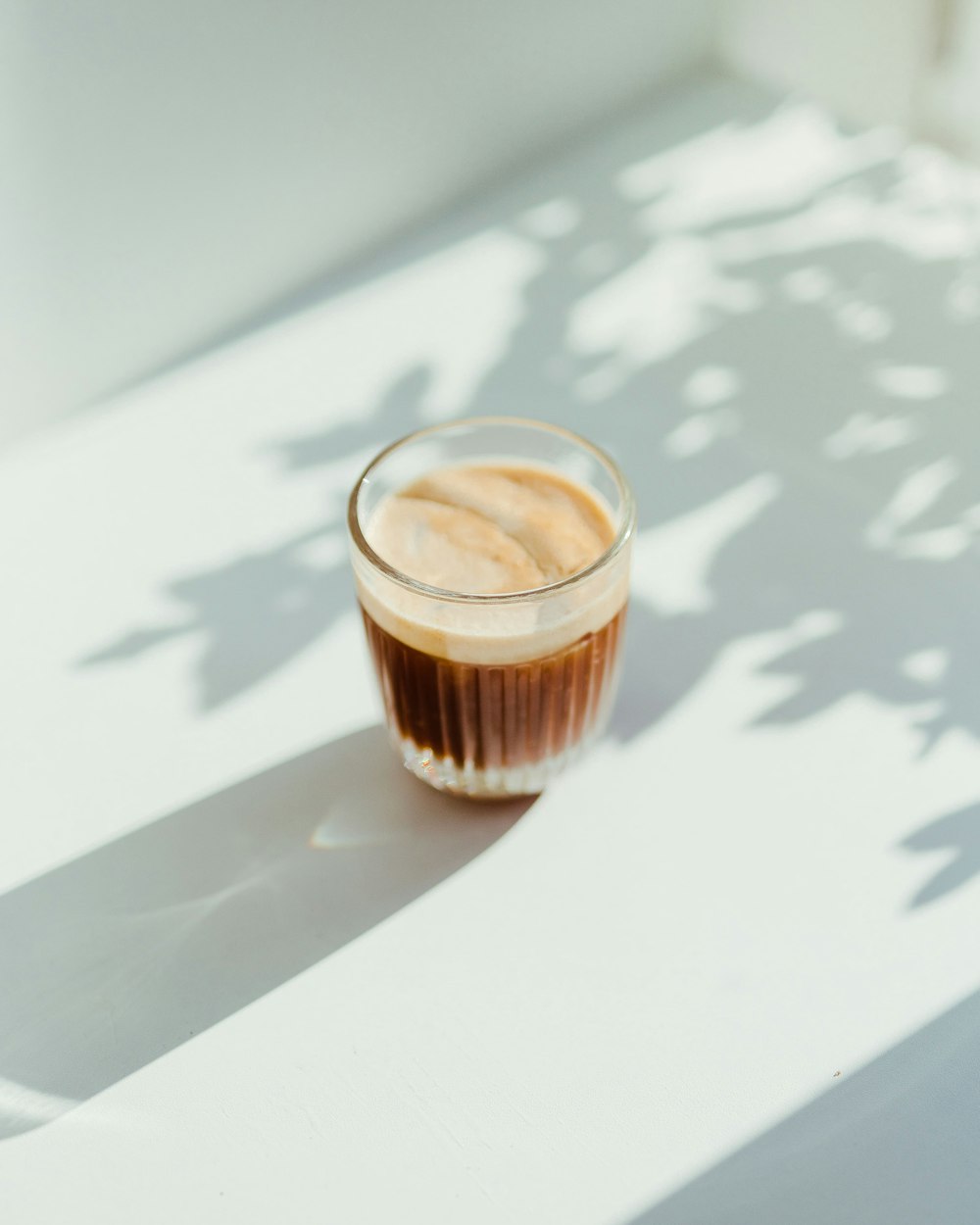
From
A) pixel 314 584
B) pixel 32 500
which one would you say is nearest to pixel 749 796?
pixel 314 584

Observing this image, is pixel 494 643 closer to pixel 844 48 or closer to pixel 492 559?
pixel 492 559

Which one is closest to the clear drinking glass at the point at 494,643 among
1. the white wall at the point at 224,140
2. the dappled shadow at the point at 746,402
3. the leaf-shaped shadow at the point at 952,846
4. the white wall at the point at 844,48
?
the dappled shadow at the point at 746,402

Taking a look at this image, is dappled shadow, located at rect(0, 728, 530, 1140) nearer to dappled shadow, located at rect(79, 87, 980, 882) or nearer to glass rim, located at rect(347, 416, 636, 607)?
dappled shadow, located at rect(79, 87, 980, 882)

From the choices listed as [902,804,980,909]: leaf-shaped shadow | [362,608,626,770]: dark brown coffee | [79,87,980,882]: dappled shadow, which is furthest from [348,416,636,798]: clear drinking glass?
[902,804,980,909]: leaf-shaped shadow

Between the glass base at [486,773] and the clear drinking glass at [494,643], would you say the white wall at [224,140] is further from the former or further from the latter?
the glass base at [486,773]

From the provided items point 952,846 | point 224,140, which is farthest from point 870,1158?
point 224,140

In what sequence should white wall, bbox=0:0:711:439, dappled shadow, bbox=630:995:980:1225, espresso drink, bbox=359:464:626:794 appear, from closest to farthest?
1. dappled shadow, bbox=630:995:980:1225
2. espresso drink, bbox=359:464:626:794
3. white wall, bbox=0:0:711:439
